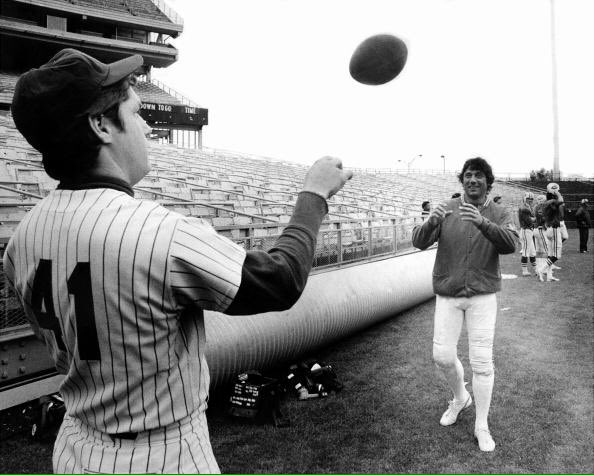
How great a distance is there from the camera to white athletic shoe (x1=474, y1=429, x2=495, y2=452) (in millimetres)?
3137

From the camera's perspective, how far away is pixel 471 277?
3422mm

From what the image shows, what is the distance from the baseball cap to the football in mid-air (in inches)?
79.2

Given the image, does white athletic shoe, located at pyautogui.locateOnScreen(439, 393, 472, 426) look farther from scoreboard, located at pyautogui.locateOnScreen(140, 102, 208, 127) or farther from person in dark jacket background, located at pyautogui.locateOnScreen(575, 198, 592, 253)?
scoreboard, located at pyautogui.locateOnScreen(140, 102, 208, 127)

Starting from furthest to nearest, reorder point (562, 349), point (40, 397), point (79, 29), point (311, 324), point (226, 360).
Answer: point (79, 29)
point (562, 349)
point (311, 324)
point (226, 360)
point (40, 397)

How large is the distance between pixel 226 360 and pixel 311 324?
109 cm

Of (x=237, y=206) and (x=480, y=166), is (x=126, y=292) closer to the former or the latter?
(x=480, y=166)

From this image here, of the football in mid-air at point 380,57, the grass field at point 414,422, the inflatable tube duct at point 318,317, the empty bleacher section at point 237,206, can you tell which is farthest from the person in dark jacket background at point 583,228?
the football in mid-air at point 380,57

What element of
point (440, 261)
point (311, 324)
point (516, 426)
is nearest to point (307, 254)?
point (440, 261)

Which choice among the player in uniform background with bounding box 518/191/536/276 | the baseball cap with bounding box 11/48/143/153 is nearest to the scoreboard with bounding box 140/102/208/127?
the player in uniform background with bounding box 518/191/536/276

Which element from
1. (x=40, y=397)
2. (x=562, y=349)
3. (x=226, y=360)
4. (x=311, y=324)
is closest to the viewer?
(x=40, y=397)

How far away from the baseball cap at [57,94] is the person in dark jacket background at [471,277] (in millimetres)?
2727

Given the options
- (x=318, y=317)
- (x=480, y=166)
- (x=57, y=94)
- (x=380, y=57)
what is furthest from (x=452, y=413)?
(x=57, y=94)

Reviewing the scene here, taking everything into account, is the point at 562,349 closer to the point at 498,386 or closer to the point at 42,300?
the point at 498,386

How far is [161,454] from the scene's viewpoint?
111cm
